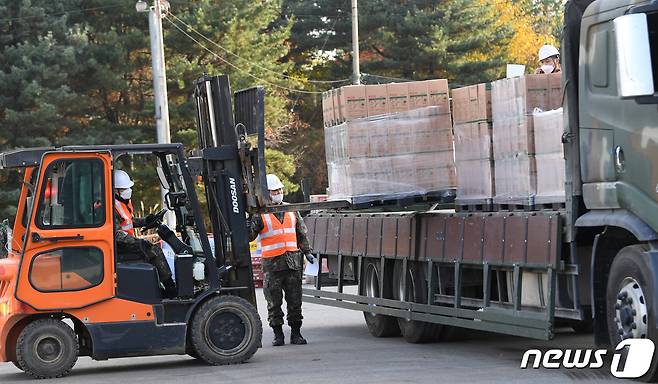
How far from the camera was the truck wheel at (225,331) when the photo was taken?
13.1 meters

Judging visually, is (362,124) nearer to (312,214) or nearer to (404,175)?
(404,175)

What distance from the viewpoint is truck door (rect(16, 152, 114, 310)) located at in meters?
12.5

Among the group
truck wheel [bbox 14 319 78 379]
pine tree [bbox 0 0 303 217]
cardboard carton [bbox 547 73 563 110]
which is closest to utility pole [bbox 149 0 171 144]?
Answer: pine tree [bbox 0 0 303 217]

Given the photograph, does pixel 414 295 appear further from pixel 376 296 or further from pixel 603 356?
pixel 603 356

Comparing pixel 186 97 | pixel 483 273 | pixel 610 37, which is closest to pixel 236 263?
pixel 483 273

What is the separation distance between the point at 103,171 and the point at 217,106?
163 centimetres

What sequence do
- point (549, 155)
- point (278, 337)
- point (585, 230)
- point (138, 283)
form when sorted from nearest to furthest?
point (585, 230) → point (549, 155) → point (138, 283) → point (278, 337)

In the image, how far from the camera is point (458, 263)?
43.6 feet

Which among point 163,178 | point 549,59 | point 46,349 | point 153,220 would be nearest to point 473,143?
point 549,59

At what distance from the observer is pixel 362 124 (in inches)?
Result: 540

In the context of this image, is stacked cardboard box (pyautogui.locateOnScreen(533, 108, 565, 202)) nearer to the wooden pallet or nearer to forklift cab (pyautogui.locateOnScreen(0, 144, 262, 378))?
the wooden pallet

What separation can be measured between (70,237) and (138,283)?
0.85 meters

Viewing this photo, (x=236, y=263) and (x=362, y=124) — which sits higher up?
(x=362, y=124)

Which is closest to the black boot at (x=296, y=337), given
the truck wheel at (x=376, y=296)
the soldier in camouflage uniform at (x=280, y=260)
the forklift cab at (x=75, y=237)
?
the soldier in camouflage uniform at (x=280, y=260)
